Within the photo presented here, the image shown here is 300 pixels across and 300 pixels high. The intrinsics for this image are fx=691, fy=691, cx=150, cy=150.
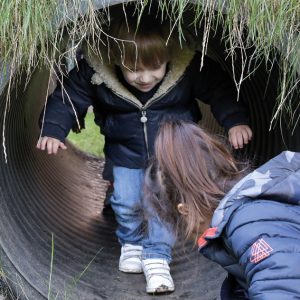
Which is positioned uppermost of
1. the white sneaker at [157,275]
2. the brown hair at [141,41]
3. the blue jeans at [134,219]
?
the brown hair at [141,41]

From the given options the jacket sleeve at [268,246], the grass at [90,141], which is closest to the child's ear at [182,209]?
the jacket sleeve at [268,246]

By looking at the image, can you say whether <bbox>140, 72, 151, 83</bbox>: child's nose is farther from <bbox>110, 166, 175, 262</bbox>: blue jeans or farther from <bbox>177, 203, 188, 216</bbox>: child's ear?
<bbox>177, 203, 188, 216</bbox>: child's ear

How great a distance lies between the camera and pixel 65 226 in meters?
4.11

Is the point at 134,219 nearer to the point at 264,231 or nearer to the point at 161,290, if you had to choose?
the point at 161,290

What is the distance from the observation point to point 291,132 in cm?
320

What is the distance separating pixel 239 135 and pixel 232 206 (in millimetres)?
1242

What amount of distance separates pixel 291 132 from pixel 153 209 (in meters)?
0.98

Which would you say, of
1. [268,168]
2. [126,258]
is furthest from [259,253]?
[126,258]

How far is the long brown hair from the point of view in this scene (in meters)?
2.35

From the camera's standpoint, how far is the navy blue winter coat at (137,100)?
3.40 metres

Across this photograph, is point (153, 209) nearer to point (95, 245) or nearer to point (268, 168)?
point (268, 168)

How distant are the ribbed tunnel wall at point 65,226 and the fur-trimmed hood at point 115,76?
298 millimetres

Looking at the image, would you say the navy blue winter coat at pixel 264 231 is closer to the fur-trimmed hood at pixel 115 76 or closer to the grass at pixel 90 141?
the fur-trimmed hood at pixel 115 76

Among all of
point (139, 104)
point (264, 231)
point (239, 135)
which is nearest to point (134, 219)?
point (139, 104)
